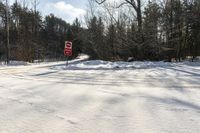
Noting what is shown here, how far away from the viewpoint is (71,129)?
5.23 m

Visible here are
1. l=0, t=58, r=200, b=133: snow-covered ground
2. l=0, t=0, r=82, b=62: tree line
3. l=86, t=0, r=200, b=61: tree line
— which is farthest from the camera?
l=0, t=0, r=82, b=62: tree line

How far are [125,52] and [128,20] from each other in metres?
4.40

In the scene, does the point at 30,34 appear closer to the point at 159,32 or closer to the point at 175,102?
the point at 159,32

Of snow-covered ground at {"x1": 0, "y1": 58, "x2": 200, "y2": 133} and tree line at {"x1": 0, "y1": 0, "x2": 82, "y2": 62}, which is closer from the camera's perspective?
snow-covered ground at {"x1": 0, "y1": 58, "x2": 200, "y2": 133}

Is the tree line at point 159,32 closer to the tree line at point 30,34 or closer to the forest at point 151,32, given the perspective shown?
the forest at point 151,32

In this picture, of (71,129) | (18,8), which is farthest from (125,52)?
(18,8)

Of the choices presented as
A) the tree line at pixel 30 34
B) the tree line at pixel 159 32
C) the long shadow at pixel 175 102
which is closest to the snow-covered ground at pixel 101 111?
the long shadow at pixel 175 102

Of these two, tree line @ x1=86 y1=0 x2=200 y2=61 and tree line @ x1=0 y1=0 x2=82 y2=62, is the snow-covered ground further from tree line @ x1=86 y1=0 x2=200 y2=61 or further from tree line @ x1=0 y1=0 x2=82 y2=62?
tree line @ x1=0 y1=0 x2=82 y2=62

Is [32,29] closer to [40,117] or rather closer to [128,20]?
[128,20]

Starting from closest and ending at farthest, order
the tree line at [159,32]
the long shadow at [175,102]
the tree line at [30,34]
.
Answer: the long shadow at [175,102], the tree line at [159,32], the tree line at [30,34]

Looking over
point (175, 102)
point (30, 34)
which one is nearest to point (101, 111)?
point (175, 102)

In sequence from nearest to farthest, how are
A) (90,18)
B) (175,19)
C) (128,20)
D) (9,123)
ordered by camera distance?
(9,123)
(175,19)
(128,20)
(90,18)

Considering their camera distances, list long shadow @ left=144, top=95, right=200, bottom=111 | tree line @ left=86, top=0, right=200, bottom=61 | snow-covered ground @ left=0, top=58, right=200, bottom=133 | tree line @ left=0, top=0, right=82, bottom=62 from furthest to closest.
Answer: tree line @ left=0, top=0, right=82, bottom=62, tree line @ left=86, top=0, right=200, bottom=61, long shadow @ left=144, top=95, right=200, bottom=111, snow-covered ground @ left=0, top=58, right=200, bottom=133

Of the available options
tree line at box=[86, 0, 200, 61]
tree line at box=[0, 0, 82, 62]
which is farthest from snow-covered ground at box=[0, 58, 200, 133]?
tree line at box=[0, 0, 82, 62]
